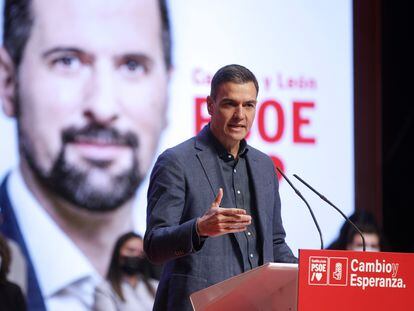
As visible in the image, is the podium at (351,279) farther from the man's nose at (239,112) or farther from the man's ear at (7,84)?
the man's ear at (7,84)

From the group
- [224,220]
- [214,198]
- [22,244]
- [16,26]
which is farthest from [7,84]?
[224,220]

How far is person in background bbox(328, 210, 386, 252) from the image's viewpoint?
15.7ft

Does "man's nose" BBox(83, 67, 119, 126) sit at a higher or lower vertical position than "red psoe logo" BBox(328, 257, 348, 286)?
higher

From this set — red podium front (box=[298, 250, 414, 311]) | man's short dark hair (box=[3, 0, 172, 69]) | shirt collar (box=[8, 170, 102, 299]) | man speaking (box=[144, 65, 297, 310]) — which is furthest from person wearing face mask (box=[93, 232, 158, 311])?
red podium front (box=[298, 250, 414, 311])

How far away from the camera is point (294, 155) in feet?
16.2

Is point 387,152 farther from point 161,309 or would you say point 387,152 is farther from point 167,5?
point 161,309

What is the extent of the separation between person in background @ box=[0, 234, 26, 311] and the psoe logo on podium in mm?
2573

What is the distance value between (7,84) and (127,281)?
4.12ft

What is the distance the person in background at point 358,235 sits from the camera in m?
4.80

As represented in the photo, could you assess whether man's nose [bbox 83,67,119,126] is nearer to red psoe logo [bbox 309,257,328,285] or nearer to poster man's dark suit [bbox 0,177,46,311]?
poster man's dark suit [bbox 0,177,46,311]

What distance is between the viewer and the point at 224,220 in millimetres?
2172

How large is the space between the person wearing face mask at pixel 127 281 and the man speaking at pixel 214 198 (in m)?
1.91

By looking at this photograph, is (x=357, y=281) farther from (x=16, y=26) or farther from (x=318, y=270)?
(x=16, y=26)

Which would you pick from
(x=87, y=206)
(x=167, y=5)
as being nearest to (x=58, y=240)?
(x=87, y=206)
